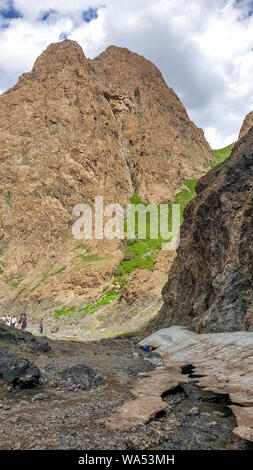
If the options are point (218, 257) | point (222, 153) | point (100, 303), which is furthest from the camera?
point (222, 153)

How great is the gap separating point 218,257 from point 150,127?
317 ft

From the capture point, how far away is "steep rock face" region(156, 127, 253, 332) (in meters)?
21.3

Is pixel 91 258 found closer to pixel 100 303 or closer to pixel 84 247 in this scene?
pixel 84 247

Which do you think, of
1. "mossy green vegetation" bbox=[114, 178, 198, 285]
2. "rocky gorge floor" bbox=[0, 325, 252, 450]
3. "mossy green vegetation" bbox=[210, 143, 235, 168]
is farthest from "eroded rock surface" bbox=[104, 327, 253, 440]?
"mossy green vegetation" bbox=[210, 143, 235, 168]

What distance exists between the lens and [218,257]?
27.0 m

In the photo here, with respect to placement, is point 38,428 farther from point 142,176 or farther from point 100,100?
point 100,100

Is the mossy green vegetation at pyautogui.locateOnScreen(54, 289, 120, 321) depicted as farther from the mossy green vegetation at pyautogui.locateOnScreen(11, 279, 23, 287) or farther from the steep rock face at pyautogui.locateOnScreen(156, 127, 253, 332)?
the steep rock face at pyautogui.locateOnScreen(156, 127, 253, 332)

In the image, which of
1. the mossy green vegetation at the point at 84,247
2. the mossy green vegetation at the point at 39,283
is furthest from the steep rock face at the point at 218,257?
the mossy green vegetation at the point at 39,283

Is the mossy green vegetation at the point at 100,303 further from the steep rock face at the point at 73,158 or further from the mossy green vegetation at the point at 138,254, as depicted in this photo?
the mossy green vegetation at the point at 138,254

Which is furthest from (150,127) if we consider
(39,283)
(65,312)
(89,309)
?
(65,312)

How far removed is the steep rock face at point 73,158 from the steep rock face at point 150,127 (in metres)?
0.42

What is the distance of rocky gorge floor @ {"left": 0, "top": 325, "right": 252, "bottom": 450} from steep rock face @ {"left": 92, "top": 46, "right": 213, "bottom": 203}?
87253 mm
